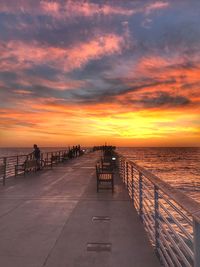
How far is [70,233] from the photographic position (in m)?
5.32

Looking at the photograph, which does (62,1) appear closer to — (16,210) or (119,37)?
(119,37)

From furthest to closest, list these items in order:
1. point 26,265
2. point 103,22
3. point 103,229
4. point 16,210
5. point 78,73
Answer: point 78,73
point 103,22
point 16,210
point 103,229
point 26,265

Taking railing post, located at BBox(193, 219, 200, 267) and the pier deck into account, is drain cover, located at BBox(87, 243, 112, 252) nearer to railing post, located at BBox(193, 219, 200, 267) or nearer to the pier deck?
the pier deck

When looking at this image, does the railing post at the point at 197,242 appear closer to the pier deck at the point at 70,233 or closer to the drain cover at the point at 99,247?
the pier deck at the point at 70,233

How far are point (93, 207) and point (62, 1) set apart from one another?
29.5 feet

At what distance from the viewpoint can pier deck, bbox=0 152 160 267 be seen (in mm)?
4121

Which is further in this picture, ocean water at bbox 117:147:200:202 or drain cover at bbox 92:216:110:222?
ocean water at bbox 117:147:200:202

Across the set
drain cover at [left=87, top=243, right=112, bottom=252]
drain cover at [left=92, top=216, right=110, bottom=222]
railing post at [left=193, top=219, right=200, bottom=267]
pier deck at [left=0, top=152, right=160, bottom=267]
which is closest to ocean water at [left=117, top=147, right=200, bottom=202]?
pier deck at [left=0, top=152, right=160, bottom=267]

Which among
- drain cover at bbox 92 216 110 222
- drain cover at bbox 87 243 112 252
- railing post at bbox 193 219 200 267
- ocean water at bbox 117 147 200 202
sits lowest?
ocean water at bbox 117 147 200 202

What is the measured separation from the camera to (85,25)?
46.7 feet

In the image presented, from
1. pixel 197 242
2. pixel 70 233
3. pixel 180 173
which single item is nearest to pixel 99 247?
pixel 70 233

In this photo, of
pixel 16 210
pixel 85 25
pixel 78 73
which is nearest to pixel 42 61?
pixel 78 73

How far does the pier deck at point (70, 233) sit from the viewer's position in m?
4.12

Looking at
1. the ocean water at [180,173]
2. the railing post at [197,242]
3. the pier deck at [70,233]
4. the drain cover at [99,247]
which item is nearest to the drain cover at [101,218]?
the pier deck at [70,233]
